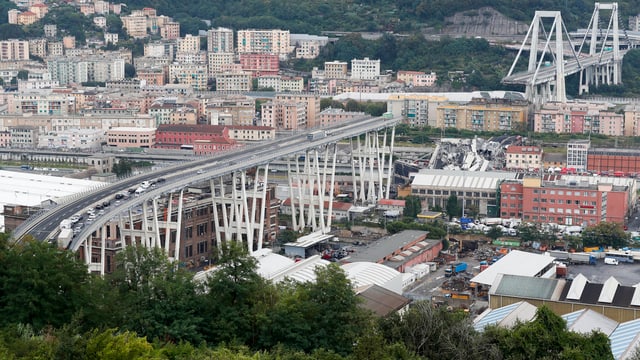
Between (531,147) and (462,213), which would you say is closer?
(462,213)

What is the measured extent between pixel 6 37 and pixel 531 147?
1664cm

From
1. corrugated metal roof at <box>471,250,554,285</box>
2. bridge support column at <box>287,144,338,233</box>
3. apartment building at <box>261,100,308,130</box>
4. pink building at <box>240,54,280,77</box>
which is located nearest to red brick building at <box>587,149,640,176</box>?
bridge support column at <box>287,144,338,233</box>

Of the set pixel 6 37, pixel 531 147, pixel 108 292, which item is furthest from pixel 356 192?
pixel 6 37

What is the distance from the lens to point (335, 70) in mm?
26719

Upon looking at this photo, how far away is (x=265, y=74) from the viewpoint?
87.8 feet

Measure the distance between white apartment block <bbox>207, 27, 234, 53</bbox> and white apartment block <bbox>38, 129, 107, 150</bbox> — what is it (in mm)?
10521

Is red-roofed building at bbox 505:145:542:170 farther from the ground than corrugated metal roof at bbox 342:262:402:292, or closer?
farther from the ground

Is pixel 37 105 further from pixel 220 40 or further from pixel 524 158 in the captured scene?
pixel 524 158

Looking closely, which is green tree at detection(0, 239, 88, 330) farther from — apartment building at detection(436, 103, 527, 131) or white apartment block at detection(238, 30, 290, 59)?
white apartment block at detection(238, 30, 290, 59)

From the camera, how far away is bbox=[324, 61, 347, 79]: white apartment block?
26.6 metres

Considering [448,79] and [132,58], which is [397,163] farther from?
[132,58]

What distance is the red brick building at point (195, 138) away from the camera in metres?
18.8

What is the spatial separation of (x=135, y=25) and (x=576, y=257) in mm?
21670

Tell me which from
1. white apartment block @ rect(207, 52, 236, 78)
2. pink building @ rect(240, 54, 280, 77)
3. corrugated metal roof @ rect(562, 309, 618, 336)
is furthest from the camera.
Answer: white apartment block @ rect(207, 52, 236, 78)
